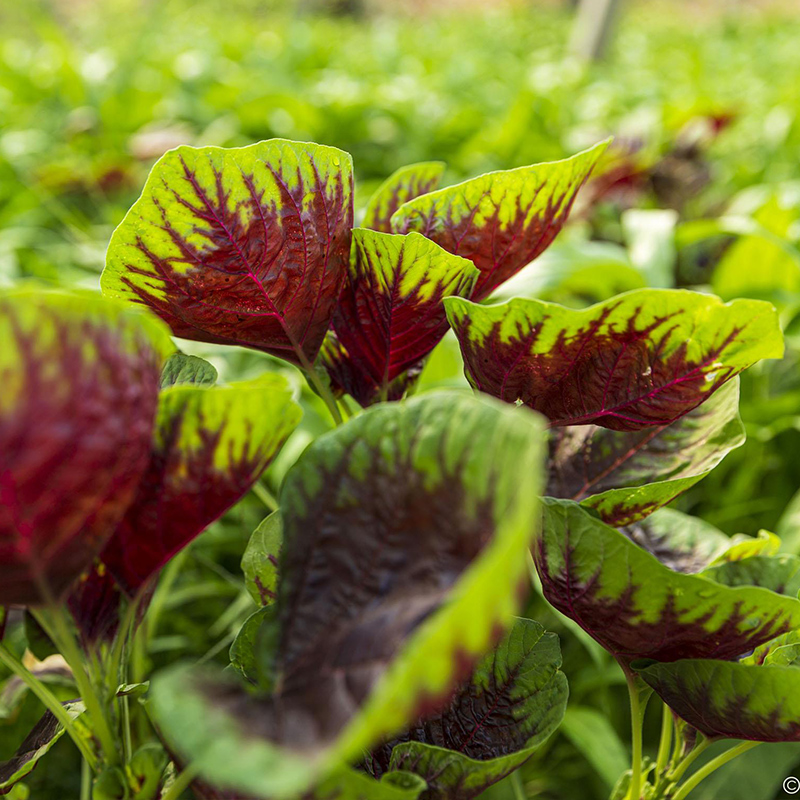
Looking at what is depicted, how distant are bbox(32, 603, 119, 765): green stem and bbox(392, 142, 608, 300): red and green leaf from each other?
256 mm

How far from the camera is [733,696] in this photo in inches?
15.0

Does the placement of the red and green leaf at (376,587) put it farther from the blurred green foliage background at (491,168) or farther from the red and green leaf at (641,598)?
the blurred green foliage background at (491,168)

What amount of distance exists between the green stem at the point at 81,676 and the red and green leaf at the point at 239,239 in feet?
0.52

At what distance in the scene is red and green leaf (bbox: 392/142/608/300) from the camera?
1.38 feet

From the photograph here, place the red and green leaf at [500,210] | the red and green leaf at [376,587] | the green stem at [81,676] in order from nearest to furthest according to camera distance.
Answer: the red and green leaf at [376,587], the green stem at [81,676], the red and green leaf at [500,210]

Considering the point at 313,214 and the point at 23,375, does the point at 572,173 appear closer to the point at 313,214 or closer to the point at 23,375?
the point at 313,214

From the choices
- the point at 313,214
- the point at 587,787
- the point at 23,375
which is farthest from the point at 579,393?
the point at 587,787

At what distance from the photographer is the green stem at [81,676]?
12.4 inches

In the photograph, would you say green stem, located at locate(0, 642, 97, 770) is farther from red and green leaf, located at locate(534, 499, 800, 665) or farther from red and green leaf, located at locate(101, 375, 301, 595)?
red and green leaf, located at locate(534, 499, 800, 665)

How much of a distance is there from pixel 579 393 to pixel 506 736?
175 mm

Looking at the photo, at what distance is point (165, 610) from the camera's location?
104 centimetres

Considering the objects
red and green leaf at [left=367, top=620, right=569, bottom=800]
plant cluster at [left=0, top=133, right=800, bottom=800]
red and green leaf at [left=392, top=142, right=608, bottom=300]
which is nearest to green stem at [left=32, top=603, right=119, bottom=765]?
plant cluster at [left=0, top=133, right=800, bottom=800]

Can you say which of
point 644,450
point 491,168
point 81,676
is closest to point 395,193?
point 644,450

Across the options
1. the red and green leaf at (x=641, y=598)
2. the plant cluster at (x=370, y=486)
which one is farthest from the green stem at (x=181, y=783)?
the red and green leaf at (x=641, y=598)
